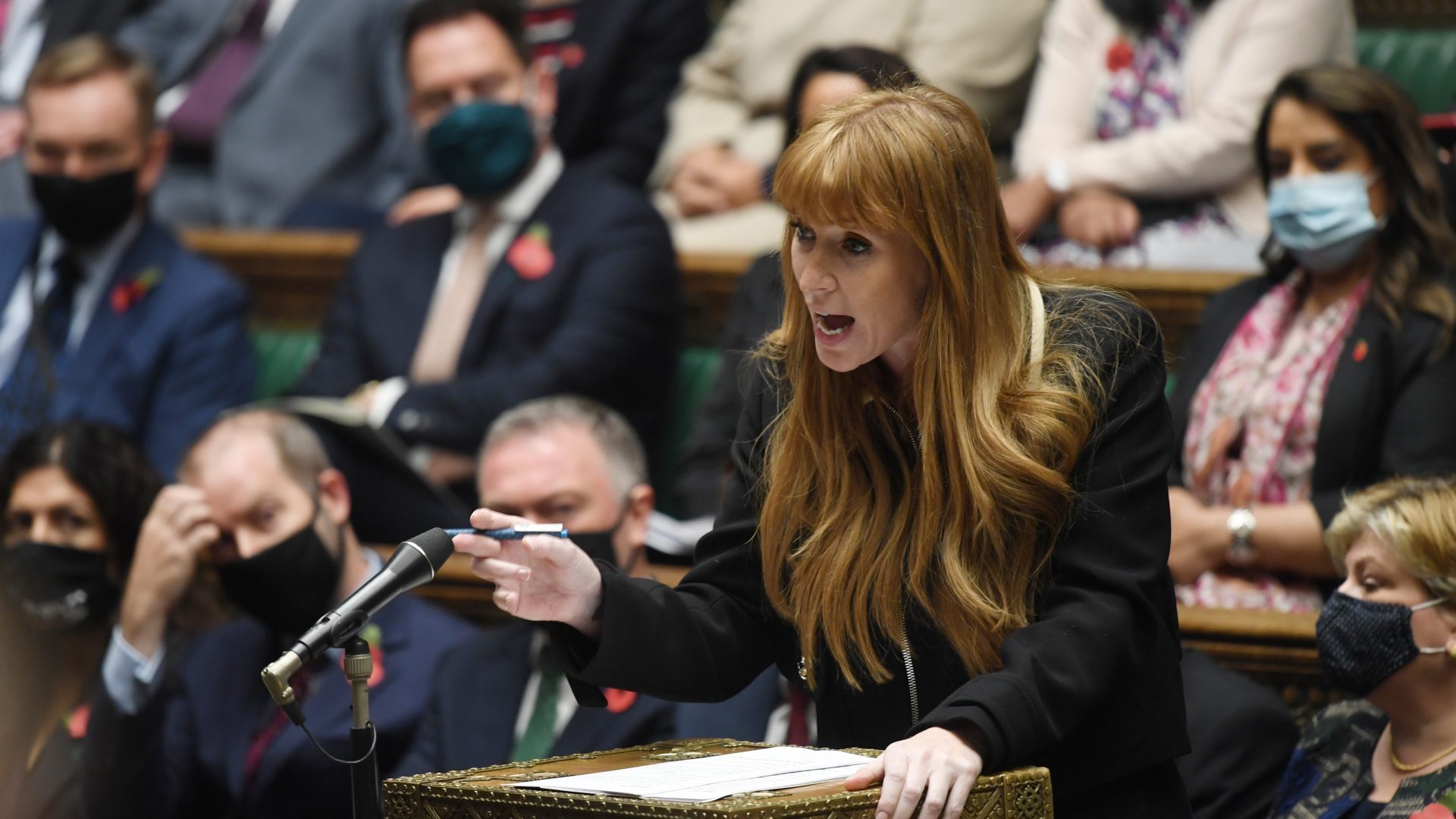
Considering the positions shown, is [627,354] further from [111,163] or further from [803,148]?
[803,148]

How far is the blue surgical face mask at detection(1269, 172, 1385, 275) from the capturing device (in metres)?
2.93

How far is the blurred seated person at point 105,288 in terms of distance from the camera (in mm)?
3930

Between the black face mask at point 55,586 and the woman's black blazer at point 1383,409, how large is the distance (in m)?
2.03

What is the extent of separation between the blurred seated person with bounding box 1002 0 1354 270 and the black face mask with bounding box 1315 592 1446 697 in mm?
1453

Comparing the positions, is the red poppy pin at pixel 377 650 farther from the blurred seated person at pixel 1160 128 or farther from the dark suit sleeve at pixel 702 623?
the blurred seated person at pixel 1160 128

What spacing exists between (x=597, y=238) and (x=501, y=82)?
0.44 m

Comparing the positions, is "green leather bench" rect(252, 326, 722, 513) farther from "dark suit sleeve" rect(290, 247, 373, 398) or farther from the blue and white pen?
the blue and white pen

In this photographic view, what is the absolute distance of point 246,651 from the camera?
3.20 meters

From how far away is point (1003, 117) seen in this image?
13.9 feet

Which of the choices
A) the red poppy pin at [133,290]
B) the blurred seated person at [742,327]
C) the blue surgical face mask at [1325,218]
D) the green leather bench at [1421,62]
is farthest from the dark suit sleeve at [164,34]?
the blue surgical face mask at [1325,218]

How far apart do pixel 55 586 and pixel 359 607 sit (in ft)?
5.82

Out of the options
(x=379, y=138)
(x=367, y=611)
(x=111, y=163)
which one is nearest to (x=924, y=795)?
(x=367, y=611)

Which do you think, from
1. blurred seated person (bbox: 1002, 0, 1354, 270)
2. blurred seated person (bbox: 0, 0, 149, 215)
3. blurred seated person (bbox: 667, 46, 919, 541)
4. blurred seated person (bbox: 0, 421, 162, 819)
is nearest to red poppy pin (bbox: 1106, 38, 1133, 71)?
blurred seated person (bbox: 1002, 0, 1354, 270)

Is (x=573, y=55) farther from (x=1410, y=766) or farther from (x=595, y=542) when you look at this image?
(x=1410, y=766)
